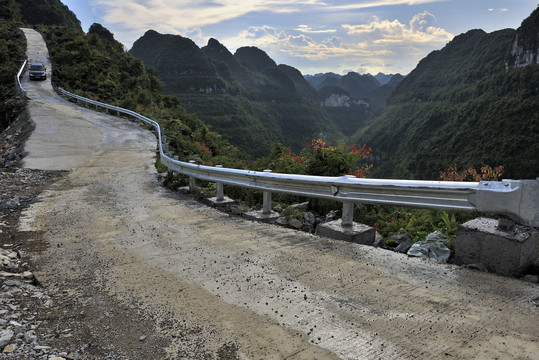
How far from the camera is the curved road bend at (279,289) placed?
105 inches

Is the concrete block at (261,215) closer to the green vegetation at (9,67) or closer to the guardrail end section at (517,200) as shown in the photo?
the guardrail end section at (517,200)

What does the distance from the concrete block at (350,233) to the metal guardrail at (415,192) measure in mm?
116

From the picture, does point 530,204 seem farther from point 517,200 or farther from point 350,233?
point 350,233

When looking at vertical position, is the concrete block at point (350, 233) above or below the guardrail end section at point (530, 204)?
below

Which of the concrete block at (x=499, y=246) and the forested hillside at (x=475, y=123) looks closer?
the concrete block at (x=499, y=246)

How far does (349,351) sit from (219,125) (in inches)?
4897

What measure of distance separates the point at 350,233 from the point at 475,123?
11232 cm

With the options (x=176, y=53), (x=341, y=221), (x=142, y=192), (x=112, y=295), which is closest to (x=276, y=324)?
(x=112, y=295)

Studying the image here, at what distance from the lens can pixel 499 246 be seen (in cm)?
367

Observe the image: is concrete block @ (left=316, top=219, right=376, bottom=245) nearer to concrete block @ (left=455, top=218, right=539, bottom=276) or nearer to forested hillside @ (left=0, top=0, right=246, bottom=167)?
concrete block @ (left=455, top=218, right=539, bottom=276)

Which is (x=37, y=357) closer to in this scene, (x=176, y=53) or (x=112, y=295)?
(x=112, y=295)

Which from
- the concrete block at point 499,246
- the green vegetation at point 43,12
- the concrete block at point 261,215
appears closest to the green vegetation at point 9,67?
the concrete block at point 261,215

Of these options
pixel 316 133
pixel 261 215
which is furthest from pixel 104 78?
pixel 316 133

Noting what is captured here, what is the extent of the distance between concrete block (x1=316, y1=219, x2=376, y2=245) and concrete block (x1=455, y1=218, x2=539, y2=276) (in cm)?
122
